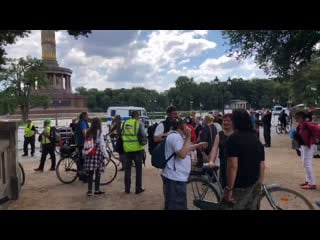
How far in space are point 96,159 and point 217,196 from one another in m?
3.29

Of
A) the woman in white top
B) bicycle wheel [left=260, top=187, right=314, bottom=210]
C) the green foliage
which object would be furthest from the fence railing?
the green foliage

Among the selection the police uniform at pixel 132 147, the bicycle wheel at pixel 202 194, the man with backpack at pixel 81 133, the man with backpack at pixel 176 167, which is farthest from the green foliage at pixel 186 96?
the man with backpack at pixel 176 167

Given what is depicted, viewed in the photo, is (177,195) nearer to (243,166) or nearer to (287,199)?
(243,166)

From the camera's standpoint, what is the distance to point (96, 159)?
8.03m

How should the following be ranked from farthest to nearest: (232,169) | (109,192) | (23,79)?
(23,79) → (109,192) → (232,169)

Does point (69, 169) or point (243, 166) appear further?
point (69, 169)

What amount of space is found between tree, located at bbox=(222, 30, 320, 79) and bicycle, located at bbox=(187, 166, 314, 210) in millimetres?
13288

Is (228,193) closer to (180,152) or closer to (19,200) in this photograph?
(180,152)

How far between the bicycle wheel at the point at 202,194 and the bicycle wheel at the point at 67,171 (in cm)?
450

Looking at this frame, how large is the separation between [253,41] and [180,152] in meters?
15.6

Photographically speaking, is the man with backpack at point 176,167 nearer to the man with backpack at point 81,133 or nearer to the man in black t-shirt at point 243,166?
the man in black t-shirt at point 243,166

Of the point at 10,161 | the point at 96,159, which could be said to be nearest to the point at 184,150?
the point at 96,159
